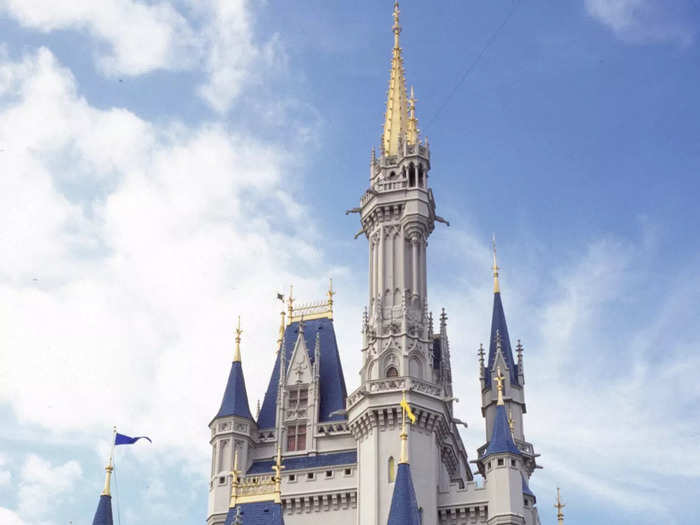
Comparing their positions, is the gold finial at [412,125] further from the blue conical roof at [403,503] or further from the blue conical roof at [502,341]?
the blue conical roof at [403,503]

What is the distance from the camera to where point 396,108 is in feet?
185

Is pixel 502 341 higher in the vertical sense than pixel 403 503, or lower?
higher

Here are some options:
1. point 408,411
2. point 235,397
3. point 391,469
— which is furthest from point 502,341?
point 235,397

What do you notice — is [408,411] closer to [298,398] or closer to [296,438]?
[296,438]

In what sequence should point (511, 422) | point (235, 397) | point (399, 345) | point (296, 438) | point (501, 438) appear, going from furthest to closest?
point (511, 422) → point (235, 397) → point (296, 438) → point (399, 345) → point (501, 438)

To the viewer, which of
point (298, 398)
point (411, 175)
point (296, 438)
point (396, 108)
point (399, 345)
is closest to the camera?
point (399, 345)

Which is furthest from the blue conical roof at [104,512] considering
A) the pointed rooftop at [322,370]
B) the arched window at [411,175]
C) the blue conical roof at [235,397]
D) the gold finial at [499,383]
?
the arched window at [411,175]

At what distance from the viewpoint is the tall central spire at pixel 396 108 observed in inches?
2166

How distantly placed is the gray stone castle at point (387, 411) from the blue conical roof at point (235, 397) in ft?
0.21

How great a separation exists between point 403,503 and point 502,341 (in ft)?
50.4

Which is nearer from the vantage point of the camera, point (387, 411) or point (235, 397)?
point (387, 411)

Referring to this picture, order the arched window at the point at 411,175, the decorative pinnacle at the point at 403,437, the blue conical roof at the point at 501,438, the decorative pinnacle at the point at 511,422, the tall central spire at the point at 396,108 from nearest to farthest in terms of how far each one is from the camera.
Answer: the decorative pinnacle at the point at 403,437
the blue conical roof at the point at 501,438
the decorative pinnacle at the point at 511,422
the arched window at the point at 411,175
the tall central spire at the point at 396,108

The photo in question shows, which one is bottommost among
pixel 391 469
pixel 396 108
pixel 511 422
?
pixel 391 469

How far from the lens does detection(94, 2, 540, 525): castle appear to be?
148 feet
